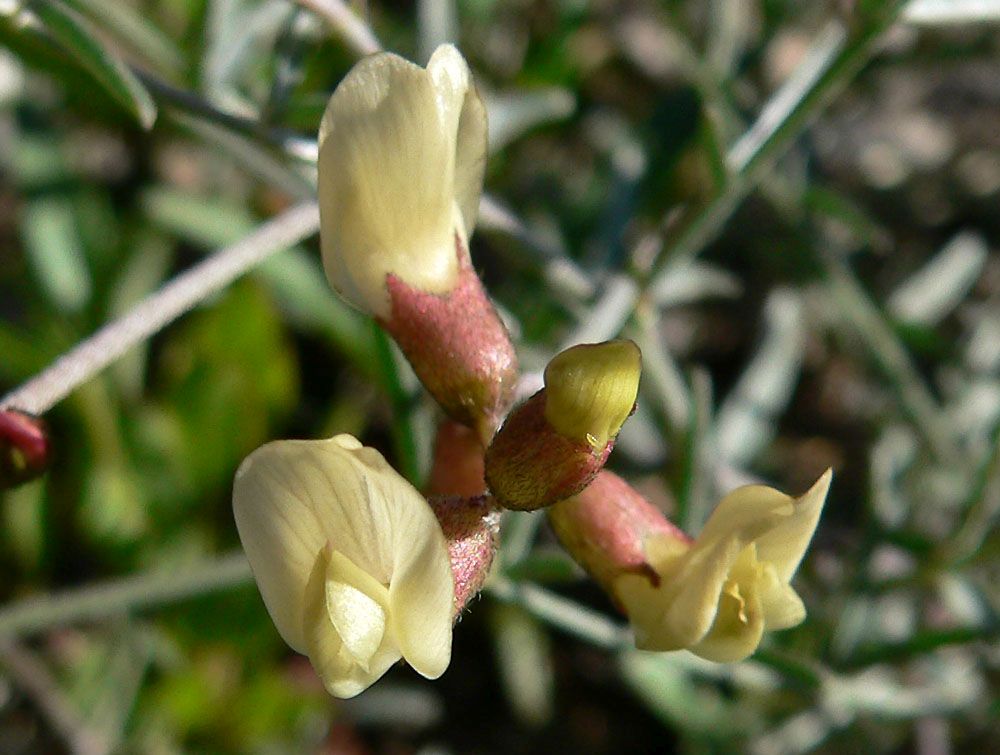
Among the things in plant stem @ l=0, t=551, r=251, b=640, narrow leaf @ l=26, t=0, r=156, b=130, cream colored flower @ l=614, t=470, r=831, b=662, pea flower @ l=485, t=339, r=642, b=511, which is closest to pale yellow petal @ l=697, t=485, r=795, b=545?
cream colored flower @ l=614, t=470, r=831, b=662

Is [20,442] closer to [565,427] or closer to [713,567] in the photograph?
[565,427]

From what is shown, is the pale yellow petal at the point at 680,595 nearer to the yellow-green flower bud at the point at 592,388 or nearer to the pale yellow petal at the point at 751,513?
the pale yellow petal at the point at 751,513

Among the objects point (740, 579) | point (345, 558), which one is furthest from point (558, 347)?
point (345, 558)

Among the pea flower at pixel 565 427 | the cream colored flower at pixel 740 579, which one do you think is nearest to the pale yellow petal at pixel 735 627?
the cream colored flower at pixel 740 579

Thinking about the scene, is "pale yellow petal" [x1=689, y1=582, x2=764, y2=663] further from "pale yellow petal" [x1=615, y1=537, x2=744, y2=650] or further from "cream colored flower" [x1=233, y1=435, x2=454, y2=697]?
"cream colored flower" [x1=233, y1=435, x2=454, y2=697]

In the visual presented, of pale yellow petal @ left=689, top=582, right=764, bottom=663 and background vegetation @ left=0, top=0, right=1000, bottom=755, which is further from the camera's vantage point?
background vegetation @ left=0, top=0, right=1000, bottom=755
